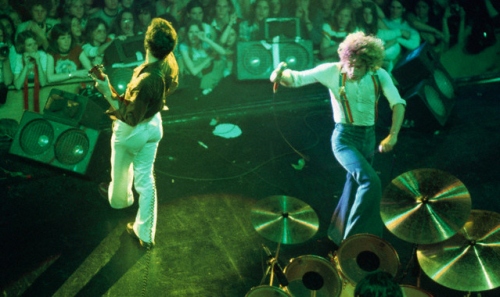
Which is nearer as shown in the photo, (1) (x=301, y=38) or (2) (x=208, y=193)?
(2) (x=208, y=193)

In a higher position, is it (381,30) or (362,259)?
(381,30)

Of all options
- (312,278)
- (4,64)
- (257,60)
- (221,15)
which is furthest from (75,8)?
(312,278)

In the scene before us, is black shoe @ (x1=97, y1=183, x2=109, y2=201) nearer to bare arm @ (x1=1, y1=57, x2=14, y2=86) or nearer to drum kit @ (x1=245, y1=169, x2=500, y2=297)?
drum kit @ (x1=245, y1=169, x2=500, y2=297)

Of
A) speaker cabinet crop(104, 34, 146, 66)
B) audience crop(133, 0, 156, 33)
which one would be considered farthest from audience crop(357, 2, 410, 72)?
speaker cabinet crop(104, 34, 146, 66)

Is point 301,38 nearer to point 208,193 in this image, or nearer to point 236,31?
point 236,31

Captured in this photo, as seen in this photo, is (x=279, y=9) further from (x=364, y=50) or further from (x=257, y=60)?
(x=364, y=50)

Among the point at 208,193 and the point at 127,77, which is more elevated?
the point at 127,77

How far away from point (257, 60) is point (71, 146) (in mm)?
3655

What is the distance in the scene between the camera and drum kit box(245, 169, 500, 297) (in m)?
3.13

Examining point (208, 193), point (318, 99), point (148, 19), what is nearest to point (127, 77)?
point (148, 19)

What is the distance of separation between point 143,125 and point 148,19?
4.14m

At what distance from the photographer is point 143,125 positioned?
3.73 meters

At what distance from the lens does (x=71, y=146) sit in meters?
5.20

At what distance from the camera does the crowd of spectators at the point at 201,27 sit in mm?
6531
